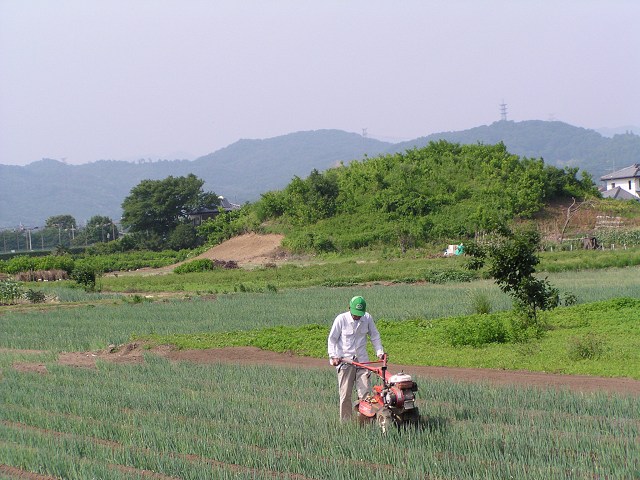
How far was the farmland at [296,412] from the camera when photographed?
29.5 feet

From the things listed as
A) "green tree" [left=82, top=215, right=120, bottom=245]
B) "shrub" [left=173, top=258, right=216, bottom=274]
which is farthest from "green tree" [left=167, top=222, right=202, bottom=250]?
"green tree" [left=82, top=215, right=120, bottom=245]

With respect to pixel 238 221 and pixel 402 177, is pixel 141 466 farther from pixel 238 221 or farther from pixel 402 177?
pixel 238 221

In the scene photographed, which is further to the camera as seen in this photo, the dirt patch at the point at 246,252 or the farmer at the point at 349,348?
the dirt patch at the point at 246,252

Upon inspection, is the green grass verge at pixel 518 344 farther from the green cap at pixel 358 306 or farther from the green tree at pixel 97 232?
the green tree at pixel 97 232

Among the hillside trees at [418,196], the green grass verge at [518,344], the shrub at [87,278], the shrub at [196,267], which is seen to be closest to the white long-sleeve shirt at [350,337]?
the green grass verge at [518,344]

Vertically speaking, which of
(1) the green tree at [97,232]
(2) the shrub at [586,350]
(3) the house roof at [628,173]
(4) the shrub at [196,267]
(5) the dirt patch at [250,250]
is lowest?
(2) the shrub at [586,350]

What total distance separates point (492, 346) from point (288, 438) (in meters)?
8.95

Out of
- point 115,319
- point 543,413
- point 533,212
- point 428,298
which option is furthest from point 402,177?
point 543,413

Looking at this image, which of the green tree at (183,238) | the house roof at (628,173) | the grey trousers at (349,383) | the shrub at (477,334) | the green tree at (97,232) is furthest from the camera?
the green tree at (97,232)

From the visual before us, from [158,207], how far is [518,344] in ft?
207

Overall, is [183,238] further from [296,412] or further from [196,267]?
[296,412]

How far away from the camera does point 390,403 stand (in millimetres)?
9914

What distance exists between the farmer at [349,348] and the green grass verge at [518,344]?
221 inches

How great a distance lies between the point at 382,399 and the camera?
10133 millimetres
